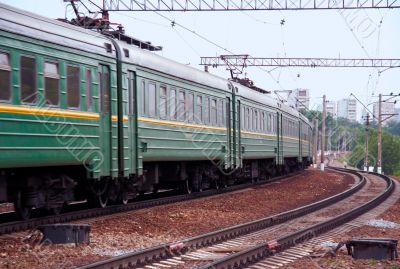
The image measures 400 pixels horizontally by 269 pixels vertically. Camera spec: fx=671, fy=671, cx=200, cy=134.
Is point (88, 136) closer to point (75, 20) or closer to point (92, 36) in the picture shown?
point (92, 36)

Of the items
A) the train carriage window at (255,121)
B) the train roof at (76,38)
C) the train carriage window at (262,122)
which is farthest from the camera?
the train carriage window at (262,122)

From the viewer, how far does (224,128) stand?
21922mm

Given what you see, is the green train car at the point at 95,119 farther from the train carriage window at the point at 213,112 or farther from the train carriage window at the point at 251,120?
the train carriage window at the point at 251,120

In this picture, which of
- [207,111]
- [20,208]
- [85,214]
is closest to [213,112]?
[207,111]

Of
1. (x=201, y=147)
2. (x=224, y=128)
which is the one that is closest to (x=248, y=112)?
(x=224, y=128)

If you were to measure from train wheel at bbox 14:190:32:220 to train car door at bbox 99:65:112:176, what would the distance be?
1.87 meters

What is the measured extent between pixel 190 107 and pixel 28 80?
7.93 meters

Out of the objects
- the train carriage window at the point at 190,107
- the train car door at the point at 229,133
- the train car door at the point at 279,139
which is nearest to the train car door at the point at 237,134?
the train car door at the point at 229,133

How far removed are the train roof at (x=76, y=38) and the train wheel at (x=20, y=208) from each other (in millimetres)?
2797

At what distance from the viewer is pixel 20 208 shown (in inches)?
473

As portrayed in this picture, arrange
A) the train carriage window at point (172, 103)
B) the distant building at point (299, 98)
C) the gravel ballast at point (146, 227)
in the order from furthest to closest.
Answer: the distant building at point (299, 98), the train carriage window at point (172, 103), the gravel ballast at point (146, 227)

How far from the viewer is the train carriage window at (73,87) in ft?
40.5

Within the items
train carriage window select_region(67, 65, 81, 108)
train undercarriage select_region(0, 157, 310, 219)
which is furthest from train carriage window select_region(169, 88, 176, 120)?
train carriage window select_region(67, 65, 81, 108)

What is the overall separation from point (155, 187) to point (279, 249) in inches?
374
